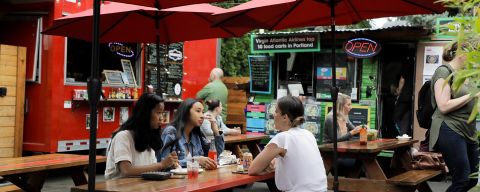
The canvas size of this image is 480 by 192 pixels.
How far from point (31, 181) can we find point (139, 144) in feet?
5.88

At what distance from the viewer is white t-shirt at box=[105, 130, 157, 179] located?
5.00 metres

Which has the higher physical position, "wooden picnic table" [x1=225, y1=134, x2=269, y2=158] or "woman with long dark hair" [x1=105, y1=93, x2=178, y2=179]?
"woman with long dark hair" [x1=105, y1=93, x2=178, y2=179]

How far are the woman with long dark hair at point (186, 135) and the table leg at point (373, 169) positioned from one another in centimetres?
212

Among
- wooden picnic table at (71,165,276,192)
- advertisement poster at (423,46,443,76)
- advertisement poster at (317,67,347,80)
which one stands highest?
advertisement poster at (423,46,443,76)

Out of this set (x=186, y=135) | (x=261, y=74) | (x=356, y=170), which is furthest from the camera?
(x=261, y=74)

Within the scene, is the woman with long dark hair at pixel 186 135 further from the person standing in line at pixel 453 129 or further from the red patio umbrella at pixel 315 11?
the person standing in line at pixel 453 129

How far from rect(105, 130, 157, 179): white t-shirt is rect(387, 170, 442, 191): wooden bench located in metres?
2.90

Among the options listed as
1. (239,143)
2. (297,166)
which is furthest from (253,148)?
(297,166)

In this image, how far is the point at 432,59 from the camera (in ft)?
35.8

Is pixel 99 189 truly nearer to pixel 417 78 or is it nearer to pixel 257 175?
pixel 257 175

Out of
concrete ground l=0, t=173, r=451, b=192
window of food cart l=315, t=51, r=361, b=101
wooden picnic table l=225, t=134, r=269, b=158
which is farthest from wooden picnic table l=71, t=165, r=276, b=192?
window of food cart l=315, t=51, r=361, b=101

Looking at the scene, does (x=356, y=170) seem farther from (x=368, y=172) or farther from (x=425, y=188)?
(x=425, y=188)

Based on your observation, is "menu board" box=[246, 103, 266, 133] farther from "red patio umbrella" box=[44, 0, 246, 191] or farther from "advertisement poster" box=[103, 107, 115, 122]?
"red patio umbrella" box=[44, 0, 246, 191]

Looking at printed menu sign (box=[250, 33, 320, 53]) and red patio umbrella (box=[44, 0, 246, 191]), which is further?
printed menu sign (box=[250, 33, 320, 53])
